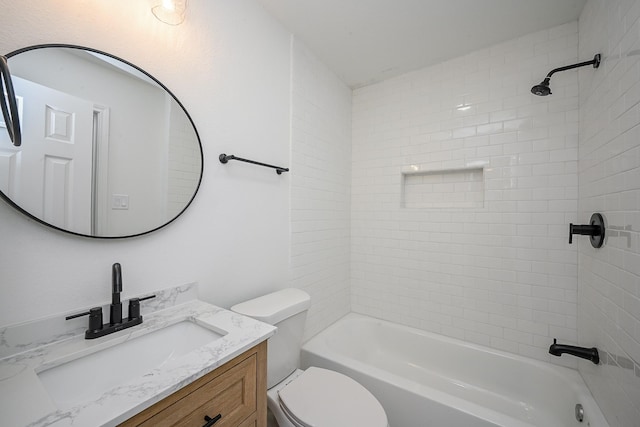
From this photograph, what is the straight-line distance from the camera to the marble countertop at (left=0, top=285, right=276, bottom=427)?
57cm

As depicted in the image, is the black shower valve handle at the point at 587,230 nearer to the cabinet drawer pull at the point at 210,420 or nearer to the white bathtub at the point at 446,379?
the white bathtub at the point at 446,379

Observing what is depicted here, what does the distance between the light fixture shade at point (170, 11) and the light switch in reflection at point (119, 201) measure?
30.5 inches

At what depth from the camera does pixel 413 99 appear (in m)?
2.28

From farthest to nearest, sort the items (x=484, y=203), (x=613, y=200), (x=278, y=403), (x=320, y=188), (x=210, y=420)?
(x=320, y=188)
(x=484, y=203)
(x=278, y=403)
(x=613, y=200)
(x=210, y=420)

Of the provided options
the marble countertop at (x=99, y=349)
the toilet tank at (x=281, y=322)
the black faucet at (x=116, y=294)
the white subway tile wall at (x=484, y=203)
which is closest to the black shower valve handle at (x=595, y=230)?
the white subway tile wall at (x=484, y=203)

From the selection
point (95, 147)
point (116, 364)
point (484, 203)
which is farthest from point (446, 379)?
point (95, 147)

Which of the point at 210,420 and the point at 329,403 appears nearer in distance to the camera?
the point at 210,420

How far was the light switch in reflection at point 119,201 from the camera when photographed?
1013 mm

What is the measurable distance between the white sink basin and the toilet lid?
22.3 inches

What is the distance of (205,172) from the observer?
52.6 inches

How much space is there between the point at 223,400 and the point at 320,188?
1.58 m

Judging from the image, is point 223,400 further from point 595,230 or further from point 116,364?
point 595,230

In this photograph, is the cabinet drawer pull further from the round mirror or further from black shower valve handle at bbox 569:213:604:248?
black shower valve handle at bbox 569:213:604:248

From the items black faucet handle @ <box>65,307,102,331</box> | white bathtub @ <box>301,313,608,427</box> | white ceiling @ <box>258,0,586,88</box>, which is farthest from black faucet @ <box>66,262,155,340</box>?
white ceiling @ <box>258,0,586,88</box>
